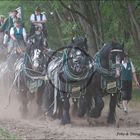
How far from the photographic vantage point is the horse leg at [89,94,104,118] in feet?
50.2

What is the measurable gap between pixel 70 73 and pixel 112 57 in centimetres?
107

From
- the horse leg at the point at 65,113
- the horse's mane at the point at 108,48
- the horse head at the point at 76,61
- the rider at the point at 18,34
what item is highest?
the rider at the point at 18,34

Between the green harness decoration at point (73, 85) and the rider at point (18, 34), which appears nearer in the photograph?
the green harness decoration at point (73, 85)

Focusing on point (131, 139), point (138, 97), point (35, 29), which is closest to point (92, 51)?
point (138, 97)

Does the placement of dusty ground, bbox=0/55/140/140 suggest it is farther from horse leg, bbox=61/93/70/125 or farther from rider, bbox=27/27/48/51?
rider, bbox=27/27/48/51

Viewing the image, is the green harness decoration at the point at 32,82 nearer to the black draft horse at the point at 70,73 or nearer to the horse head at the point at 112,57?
the black draft horse at the point at 70,73

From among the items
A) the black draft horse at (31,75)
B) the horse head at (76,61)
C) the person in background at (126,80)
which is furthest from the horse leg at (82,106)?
the person in background at (126,80)

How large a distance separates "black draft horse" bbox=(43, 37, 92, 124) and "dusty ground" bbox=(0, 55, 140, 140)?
50 centimetres

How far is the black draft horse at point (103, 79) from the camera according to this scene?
50.0 feet

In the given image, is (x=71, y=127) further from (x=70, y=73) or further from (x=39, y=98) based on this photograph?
(x=39, y=98)

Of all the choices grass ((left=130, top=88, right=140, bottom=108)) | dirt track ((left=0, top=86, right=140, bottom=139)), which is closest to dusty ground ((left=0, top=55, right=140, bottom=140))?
dirt track ((left=0, top=86, right=140, bottom=139))

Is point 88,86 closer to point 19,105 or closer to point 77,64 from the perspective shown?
point 77,64

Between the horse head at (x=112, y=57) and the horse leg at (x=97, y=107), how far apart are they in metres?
0.69

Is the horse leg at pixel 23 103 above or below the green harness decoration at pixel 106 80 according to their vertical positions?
below
